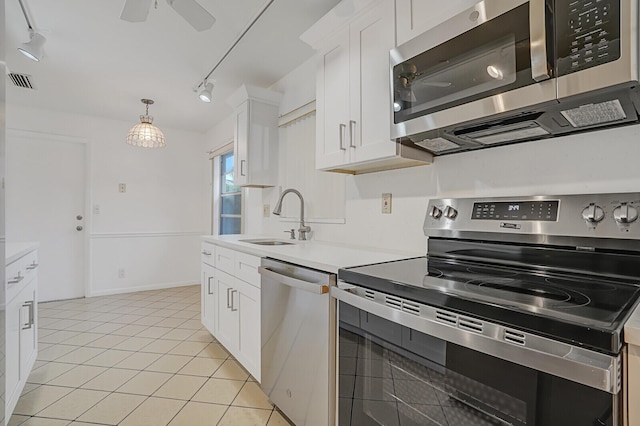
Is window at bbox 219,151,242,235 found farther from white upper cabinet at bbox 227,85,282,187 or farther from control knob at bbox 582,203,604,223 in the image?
control knob at bbox 582,203,604,223

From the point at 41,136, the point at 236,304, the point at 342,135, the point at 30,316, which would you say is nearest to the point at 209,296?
the point at 236,304

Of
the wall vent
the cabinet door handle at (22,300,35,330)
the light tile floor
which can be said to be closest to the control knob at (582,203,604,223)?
the light tile floor

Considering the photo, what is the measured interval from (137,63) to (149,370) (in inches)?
93.8

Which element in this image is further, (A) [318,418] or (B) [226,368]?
(B) [226,368]

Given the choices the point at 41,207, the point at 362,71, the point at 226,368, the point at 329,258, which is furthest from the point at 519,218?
the point at 41,207

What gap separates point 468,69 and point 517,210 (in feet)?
1.84

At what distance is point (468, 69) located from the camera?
113cm

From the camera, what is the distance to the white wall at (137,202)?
13.4ft

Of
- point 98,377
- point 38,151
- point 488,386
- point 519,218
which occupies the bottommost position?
point 98,377

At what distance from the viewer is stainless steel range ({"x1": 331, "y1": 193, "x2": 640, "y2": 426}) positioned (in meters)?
0.65

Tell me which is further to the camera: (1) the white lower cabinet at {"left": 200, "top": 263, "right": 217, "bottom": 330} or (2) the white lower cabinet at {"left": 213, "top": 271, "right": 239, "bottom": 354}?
(1) the white lower cabinet at {"left": 200, "top": 263, "right": 217, "bottom": 330}

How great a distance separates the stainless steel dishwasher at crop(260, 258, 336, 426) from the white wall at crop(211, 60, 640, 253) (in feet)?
2.04

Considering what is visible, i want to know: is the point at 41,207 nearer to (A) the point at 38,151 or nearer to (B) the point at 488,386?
(A) the point at 38,151

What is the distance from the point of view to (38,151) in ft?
12.4
